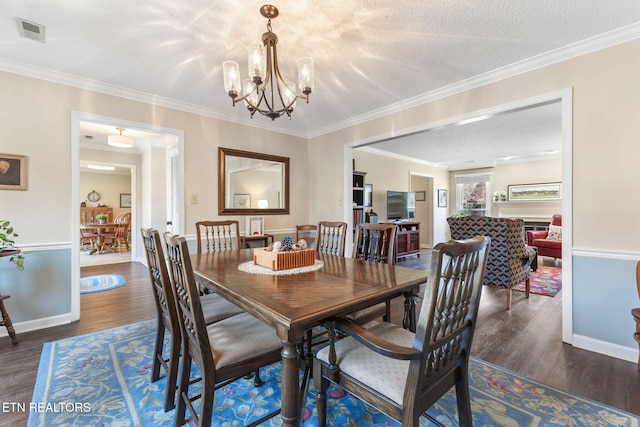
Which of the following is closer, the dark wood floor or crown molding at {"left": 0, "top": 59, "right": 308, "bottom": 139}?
the dark wood floor

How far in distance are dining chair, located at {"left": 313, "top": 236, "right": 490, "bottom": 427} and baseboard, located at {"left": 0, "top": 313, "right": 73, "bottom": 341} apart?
2.87m

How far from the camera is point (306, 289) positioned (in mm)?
1387

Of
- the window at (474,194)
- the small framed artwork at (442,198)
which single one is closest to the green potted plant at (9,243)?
the small framed artwork at (442,198)

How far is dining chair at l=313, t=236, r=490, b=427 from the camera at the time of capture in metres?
0.97

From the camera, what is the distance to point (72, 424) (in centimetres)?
147

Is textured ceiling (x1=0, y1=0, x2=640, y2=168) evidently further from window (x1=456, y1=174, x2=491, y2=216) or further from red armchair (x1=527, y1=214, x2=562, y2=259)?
window (x1=456, y1=174, x2=491, y2=216)

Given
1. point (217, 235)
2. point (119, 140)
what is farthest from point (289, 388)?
point (119, 140)

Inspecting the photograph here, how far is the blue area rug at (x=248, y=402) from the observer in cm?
150

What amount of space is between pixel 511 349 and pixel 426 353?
1843 mm

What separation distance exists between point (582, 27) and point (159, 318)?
3.59 m

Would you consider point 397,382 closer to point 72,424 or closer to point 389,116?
point 72,424

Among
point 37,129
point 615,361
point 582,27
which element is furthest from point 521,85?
point 37,129

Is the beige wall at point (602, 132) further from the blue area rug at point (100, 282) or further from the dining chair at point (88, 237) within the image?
the dining chair at point (88, 237)

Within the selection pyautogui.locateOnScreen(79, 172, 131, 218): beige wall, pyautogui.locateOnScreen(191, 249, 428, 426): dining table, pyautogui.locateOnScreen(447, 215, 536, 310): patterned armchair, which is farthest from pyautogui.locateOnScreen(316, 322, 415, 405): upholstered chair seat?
pyautogui.locateOnScreen(79, 172, 131, 218): beige wall
